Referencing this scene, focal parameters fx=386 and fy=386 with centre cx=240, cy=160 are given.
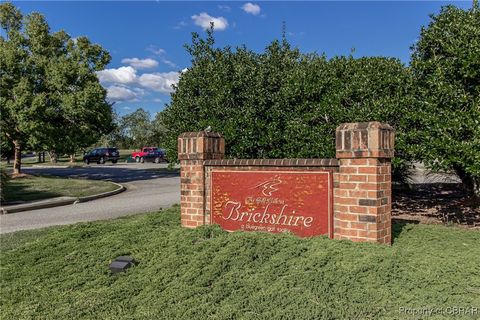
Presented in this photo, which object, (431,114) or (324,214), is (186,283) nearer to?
(324,214)

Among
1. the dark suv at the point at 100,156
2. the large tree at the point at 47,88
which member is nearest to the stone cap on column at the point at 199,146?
the large tree at the point at 47,88

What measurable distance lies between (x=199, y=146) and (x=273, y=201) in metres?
1.64

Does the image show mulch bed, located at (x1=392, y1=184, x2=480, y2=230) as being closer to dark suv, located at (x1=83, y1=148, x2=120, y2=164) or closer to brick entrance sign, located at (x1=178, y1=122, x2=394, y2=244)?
brick entrance sign, located at (x1=178, y1=122, x2=394, y2=244)

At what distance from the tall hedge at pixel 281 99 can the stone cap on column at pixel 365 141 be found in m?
3.28

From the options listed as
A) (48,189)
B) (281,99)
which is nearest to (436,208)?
(281,99)

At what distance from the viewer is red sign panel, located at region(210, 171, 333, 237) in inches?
200

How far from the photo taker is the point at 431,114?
7.22m

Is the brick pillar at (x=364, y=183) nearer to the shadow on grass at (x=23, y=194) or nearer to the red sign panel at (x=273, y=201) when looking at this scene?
the red sign panel at (x=273, y=201)

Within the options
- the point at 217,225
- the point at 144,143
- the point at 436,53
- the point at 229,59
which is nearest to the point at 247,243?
the point at 217,225

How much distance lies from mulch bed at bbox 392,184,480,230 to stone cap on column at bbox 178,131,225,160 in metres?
3.81

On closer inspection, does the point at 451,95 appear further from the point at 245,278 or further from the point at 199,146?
the point at 245,278

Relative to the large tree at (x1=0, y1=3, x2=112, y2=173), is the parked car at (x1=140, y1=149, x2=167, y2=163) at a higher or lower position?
lower

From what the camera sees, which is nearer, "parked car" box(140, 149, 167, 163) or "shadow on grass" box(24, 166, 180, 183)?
"shadow on grass" box(24, 166, 180, 183)

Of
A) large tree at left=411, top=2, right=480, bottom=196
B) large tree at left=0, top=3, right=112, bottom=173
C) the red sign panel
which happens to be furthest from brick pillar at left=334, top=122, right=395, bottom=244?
large tree at left=0, top=3, right=112, bottom=173
